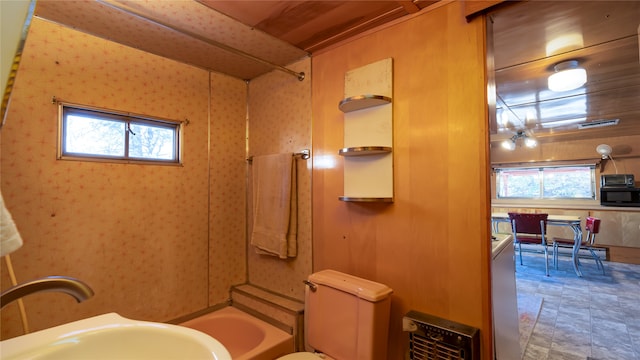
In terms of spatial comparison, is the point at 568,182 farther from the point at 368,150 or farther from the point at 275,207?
the point at 275,207

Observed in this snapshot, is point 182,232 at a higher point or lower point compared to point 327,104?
lower

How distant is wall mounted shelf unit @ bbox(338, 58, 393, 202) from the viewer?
1.62 meters

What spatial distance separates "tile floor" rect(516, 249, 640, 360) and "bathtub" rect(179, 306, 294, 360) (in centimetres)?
198

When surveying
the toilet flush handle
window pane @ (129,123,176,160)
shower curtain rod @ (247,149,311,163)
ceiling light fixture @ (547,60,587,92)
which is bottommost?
the toilet flush handle

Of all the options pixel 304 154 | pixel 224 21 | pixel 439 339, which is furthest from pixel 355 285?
pixel 224 21

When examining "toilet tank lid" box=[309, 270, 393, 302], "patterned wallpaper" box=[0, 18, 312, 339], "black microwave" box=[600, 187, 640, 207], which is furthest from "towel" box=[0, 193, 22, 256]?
"black microwave" box=[600, 187, 640, 207]

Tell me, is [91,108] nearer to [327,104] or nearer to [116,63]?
[116,63]

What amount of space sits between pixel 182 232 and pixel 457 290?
6.21 feet

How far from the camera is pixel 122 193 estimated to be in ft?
6.23

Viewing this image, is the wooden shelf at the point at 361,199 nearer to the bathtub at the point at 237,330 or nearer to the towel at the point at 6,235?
the bathtub at the point at 237,330

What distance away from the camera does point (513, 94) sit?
2.72 metres

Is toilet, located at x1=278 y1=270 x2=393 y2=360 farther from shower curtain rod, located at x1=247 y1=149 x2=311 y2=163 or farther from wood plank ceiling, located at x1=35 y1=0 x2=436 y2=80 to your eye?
wood plank ceiling, located at x1=35 y1=0 x2=436 y2=80

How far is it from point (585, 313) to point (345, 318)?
3.03 meters

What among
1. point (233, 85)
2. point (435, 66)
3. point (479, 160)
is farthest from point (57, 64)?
point (479, 160)
